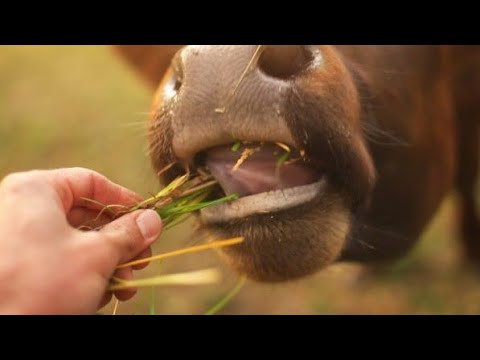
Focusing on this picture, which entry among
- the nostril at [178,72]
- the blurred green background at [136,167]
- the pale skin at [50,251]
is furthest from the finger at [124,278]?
the nostril at [178,72]

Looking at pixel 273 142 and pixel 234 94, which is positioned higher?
pixel 234 94

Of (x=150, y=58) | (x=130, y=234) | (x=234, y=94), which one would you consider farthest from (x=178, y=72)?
(x=150, y=58)

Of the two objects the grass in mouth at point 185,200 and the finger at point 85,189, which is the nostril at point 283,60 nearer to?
the grass in mouth at point 185,200

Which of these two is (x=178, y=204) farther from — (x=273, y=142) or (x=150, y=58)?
(x=150, y=58)

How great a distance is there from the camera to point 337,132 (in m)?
1.89

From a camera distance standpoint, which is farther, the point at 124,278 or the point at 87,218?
the point at 87,218

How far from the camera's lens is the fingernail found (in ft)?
5.28

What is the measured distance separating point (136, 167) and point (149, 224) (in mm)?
3898

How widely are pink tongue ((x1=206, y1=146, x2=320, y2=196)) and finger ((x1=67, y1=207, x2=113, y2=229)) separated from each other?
344 mm

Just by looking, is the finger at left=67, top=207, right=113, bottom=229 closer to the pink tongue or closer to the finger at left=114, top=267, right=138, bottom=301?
the finger at left=114, top=267, right=138, bottom=301

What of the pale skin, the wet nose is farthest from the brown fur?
the pale skin

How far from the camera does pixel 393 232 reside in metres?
2.66

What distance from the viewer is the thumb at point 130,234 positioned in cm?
150
